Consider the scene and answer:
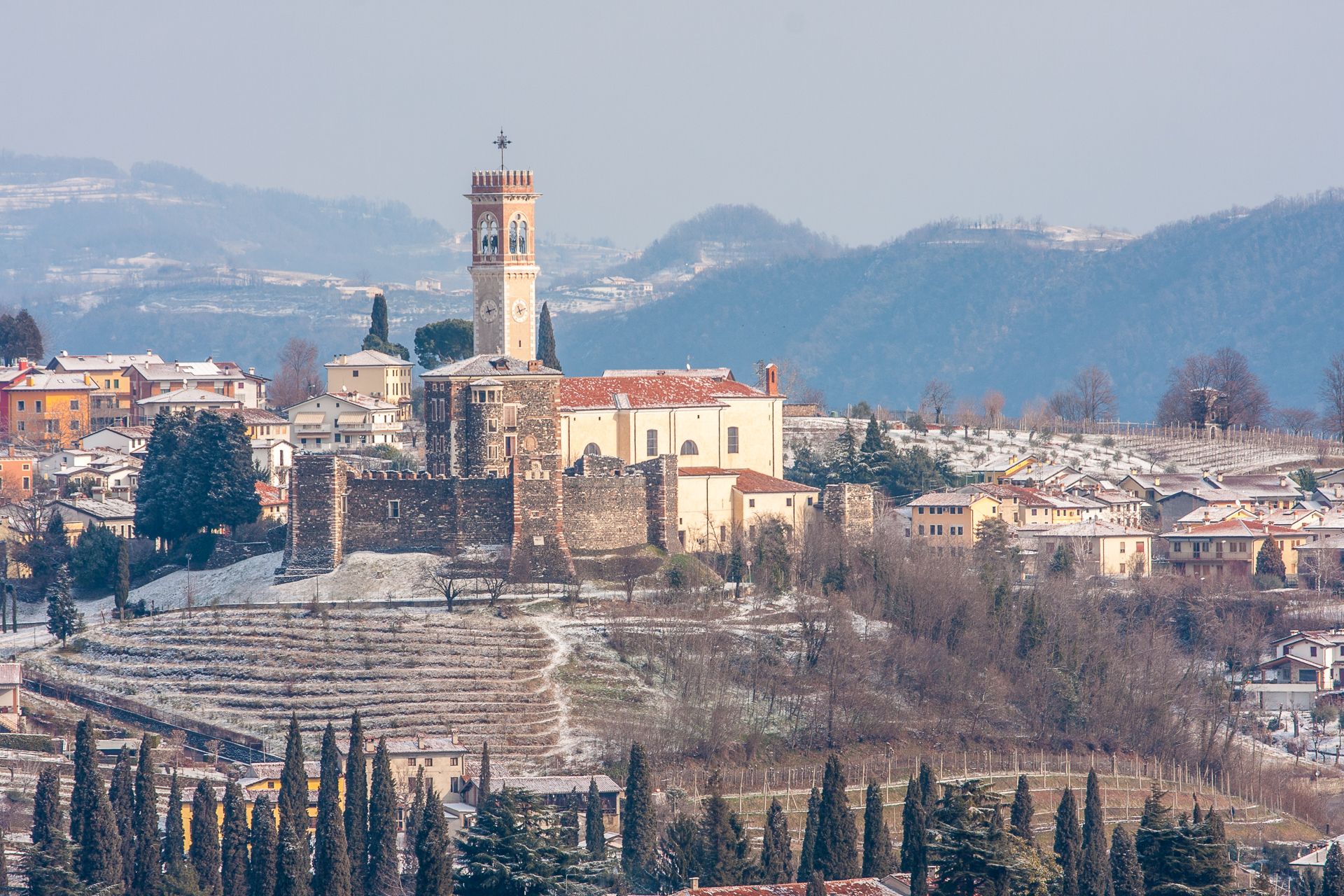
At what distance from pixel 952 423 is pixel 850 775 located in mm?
50417

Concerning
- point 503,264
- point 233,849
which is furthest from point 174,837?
point 503,264

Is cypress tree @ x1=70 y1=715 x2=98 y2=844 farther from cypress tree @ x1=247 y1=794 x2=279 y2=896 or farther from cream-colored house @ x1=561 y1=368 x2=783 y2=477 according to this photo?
cream-colored house @ x1=561 y1=368 x2=783 y2=477

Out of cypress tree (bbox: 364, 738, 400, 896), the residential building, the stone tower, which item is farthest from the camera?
the residential building

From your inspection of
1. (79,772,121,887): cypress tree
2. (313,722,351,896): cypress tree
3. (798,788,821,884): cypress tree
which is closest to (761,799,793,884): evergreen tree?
(798,788,821,884): cypress tree

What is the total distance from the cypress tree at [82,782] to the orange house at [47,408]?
51.3 meters

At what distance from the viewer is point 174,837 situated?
192 feet

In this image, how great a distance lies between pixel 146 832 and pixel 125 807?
6.01 ft

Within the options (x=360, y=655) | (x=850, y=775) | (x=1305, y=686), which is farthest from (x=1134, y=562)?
(x=360, y=655)

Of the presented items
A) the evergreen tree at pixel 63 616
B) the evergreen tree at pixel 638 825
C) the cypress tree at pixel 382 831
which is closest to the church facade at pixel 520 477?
the evergreen tree at pixel 63 616

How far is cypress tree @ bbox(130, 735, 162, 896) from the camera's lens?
56.3m

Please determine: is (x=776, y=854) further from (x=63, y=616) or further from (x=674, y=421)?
(x=674, y=421)

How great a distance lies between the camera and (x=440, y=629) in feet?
243

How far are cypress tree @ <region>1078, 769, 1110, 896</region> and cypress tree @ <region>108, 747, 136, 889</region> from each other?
20.4 m

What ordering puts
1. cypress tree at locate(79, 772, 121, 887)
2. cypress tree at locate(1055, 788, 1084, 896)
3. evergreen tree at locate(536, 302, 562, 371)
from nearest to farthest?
cypress tree at locate(79, 772, 121, 887) → cypress tree at locate(1055, 788, 1084, 896) → evergreen tree at locate(536, 302, 562, 371)
